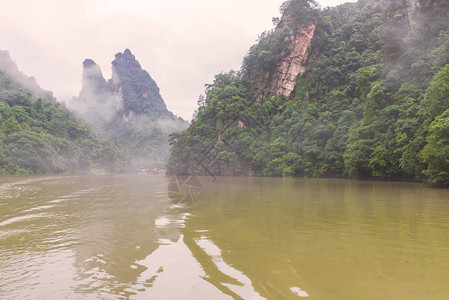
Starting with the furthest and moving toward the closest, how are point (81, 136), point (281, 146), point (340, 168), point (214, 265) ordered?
1. point (81, 136)
2. point (281, 146)
3. point (340, 168)
4. point (214, 265)

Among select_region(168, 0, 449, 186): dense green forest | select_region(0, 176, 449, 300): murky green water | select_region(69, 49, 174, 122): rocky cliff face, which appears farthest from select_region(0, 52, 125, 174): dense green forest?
select_region(69, 49, 174, 122): rocky cliff face

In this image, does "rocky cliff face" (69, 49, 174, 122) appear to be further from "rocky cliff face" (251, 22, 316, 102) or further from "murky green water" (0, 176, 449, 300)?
"murky green water" (0, 176, 449, 300)

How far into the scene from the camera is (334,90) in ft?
142

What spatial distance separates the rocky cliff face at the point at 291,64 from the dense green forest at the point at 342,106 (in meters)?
0.78

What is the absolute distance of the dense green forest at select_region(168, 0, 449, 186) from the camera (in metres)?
21.4

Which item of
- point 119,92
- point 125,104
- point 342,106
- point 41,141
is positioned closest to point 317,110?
point 342,106

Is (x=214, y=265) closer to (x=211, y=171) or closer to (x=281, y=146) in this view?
(x=281, y=146)

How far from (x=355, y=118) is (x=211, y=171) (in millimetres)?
24098

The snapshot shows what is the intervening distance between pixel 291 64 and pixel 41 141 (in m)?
46.6

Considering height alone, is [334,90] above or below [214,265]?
above

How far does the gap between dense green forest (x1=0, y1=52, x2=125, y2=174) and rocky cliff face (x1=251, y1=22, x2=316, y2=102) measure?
41292mm

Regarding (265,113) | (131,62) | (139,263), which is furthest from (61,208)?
(131,62)

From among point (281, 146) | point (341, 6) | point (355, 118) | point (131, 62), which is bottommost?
point (281, 146)

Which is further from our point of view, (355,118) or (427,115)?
(355,118)
